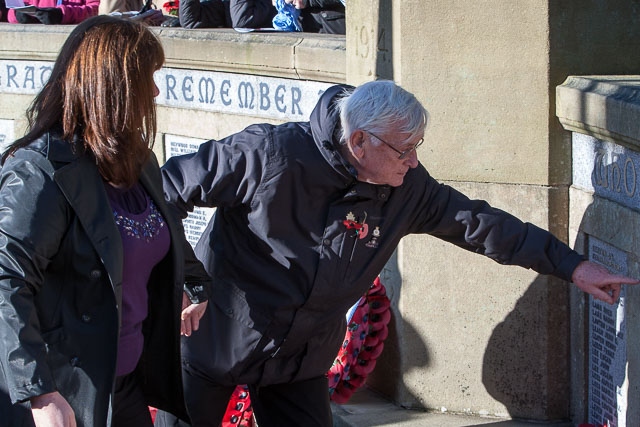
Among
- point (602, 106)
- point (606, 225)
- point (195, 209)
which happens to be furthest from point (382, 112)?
point (195, 209)

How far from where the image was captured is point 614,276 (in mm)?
3834

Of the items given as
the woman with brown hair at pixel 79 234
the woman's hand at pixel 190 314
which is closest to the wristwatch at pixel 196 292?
the woman's hand at pixel 190 314

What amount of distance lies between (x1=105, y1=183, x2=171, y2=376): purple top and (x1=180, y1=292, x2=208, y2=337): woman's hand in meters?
0.35

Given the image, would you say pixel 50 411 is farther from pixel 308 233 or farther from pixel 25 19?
pixel 25 19

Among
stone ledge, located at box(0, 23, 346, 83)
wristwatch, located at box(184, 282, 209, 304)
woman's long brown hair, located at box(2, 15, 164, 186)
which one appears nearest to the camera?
woman's long brown hair, located at box(2, 15, 164, 186)

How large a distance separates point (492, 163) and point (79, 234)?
2264mm

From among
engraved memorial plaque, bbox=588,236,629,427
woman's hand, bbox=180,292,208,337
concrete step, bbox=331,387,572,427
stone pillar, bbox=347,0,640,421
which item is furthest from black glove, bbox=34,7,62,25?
woman's hand, bbox=180,292,208,337

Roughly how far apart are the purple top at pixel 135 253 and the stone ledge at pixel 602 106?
1733 millimetres

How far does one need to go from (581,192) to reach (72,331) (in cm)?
237

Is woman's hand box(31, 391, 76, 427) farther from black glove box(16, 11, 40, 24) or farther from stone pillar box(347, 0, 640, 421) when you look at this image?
black glove box(16, 11, 40, 24)

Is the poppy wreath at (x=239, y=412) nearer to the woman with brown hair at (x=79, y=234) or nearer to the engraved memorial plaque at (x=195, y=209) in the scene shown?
the woman with brown hair at (x=79, y=234)

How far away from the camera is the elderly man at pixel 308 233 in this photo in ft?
11.9

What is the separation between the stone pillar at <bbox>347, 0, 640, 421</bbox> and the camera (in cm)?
462

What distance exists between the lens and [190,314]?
140 inches
